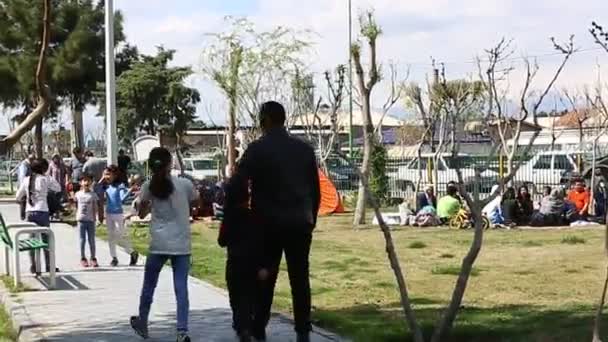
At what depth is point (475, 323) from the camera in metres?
9.43

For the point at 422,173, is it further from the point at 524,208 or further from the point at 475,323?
the point at 475,323

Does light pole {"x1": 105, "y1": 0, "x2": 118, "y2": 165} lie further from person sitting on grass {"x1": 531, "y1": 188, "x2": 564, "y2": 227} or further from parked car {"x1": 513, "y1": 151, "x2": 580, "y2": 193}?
parked car {"x1": 513, "y1": 151, "x2": 580, "y2": 193}

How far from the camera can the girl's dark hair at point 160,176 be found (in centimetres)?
870

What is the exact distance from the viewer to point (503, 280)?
13258 millimetres

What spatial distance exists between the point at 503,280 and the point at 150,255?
5.87 m

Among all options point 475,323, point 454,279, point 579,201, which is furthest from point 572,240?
point 475,323

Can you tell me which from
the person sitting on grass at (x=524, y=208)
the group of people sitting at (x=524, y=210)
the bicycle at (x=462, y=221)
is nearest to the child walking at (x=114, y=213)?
the bicycle at (x=462, y=221)

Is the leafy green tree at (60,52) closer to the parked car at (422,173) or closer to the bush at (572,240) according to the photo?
the bush at (572,240)

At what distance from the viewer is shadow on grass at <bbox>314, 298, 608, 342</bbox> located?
28.8 ft

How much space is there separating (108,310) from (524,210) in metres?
14.7

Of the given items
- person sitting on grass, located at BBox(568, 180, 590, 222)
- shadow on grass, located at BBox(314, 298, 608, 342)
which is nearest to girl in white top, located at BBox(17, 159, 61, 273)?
shadow on grass, located at BBox(314, 298, 608, 342)

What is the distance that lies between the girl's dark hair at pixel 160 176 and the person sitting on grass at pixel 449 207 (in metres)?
15.1

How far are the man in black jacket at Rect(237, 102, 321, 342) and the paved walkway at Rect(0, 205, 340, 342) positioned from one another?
1021 millimetres

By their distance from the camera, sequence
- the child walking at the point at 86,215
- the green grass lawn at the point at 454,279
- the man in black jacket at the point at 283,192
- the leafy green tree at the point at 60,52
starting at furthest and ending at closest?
1. the leafy green tree at the point at 60,52
2. the child walking at the point at 86,215
3. the green grass lawn at the point at 454,279
4. the man in black jacket at the point at 283,192
